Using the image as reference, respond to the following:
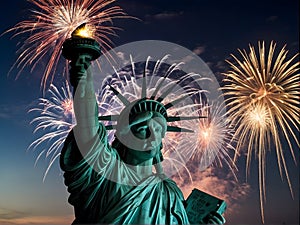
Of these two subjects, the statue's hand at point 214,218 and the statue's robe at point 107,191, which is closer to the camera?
the statue's robe at point 107,191

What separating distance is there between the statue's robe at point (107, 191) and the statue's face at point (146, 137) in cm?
48

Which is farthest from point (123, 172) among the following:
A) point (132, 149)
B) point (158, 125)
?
point (158, 125)

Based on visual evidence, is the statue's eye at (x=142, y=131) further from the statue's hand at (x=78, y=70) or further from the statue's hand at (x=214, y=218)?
the statue's hand at (x=214, y=218)

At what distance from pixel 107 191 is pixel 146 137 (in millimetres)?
1453

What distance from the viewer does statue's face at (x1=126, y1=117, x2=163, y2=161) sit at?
9.92m

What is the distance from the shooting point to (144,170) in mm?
10047

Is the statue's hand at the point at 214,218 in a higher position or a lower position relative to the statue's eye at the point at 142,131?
lower

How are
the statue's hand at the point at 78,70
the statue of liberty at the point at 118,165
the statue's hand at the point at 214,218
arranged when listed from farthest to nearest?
the statue's hand at the point at 214,218 → the statue of liberty at the point at 118,165 → the statue's hand at the point at 78,70

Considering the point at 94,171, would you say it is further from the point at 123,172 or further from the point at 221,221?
the point at 221,221

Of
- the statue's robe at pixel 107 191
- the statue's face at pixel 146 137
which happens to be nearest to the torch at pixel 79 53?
the statue's robe at pixel 107 191

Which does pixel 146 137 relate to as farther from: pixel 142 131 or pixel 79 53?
pixel 79 53

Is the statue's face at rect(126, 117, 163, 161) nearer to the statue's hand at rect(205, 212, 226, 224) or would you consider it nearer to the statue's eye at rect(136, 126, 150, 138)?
the statue's eye at rect(136, 126, 150, 138)

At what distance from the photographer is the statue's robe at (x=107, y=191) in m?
8.83

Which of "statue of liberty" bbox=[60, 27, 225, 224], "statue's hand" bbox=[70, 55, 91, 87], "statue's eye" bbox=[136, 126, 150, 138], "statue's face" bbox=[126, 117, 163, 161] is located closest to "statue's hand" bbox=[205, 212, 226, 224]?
"statue of liberty" bbox=[60, 27, 225, 224]
